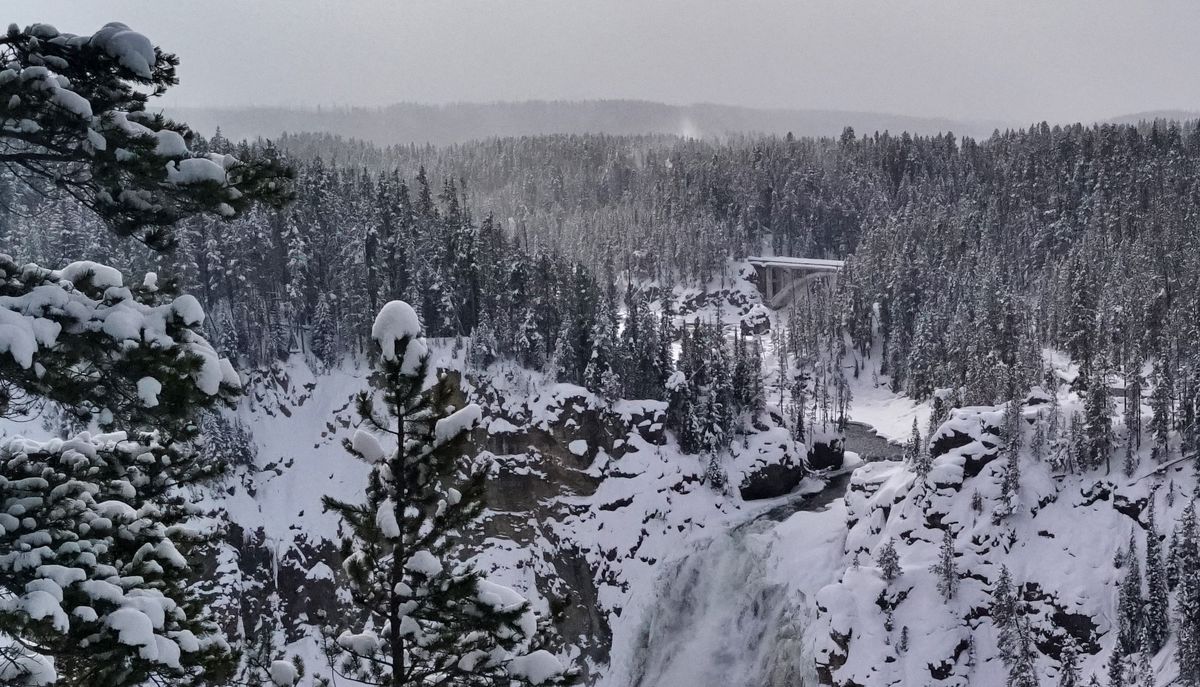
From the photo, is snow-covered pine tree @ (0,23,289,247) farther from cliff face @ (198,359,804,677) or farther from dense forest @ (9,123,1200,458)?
cliff face @ (198,359,804,677)

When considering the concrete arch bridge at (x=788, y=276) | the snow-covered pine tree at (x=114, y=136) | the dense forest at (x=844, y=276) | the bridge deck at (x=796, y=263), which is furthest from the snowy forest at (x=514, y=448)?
the bridge deck at (x=796, y=263)

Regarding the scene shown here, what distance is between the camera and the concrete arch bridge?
148125 mm

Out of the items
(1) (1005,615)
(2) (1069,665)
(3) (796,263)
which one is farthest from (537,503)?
(3) (796,263)

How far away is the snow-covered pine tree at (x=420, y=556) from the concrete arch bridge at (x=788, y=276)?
138 metres

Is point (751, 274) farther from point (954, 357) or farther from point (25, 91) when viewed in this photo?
point (25, 91)

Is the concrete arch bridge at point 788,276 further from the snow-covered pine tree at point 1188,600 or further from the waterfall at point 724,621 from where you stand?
the snow-covered pine tree at point 1188,600

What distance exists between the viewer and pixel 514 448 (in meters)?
71.8

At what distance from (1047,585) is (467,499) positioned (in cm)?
5356

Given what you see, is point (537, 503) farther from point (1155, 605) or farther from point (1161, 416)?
point (1161, 416)

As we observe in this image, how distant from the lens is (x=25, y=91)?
282 inches

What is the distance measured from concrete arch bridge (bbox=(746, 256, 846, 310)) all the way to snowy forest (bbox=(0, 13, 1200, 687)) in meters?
12.8

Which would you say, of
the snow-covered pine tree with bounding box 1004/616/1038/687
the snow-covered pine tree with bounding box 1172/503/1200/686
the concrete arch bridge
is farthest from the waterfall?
the concrete arch bridge

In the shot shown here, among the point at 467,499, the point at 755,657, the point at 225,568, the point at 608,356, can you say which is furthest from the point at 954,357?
the point at 467,499

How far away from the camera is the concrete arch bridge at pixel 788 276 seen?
148 meters
